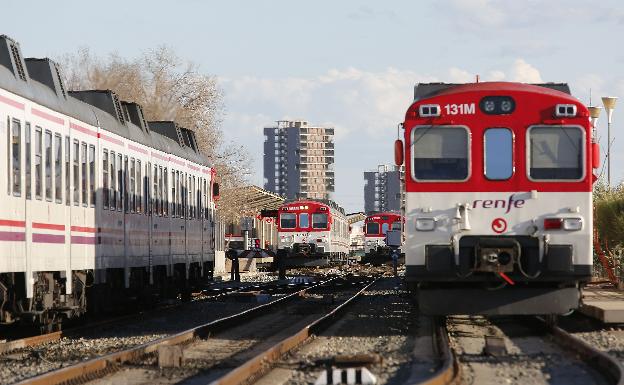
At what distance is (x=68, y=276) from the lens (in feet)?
59.4

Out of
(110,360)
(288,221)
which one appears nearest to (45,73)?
(110,360)

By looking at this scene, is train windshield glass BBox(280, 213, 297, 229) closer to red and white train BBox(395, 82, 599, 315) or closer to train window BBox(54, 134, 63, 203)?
train window BBox(54, 134, 63, 203)

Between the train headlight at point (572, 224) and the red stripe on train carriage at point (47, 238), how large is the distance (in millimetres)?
6451

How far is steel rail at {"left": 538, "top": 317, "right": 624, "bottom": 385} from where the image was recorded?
37.7 ft

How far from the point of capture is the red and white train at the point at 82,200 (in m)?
15.7

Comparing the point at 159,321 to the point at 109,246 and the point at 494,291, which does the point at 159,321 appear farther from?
the point at 494,291

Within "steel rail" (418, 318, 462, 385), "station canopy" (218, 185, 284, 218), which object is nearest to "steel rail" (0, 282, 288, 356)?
"steel rail" (418, 318, 462, 385)

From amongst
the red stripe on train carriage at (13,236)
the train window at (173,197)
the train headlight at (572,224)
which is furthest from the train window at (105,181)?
the train headlight at (572,224)

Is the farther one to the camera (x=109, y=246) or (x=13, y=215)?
(x=109, y=246)

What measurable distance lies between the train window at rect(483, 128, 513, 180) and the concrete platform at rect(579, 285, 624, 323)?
267cm

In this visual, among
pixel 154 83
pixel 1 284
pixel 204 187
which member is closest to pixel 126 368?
pixel 1 284

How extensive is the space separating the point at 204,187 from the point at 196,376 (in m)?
17.8

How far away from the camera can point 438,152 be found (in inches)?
643

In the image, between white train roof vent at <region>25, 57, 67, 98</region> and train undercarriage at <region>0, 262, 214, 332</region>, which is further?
white train roof vent at <region>25, 57, 67, 98</region>
